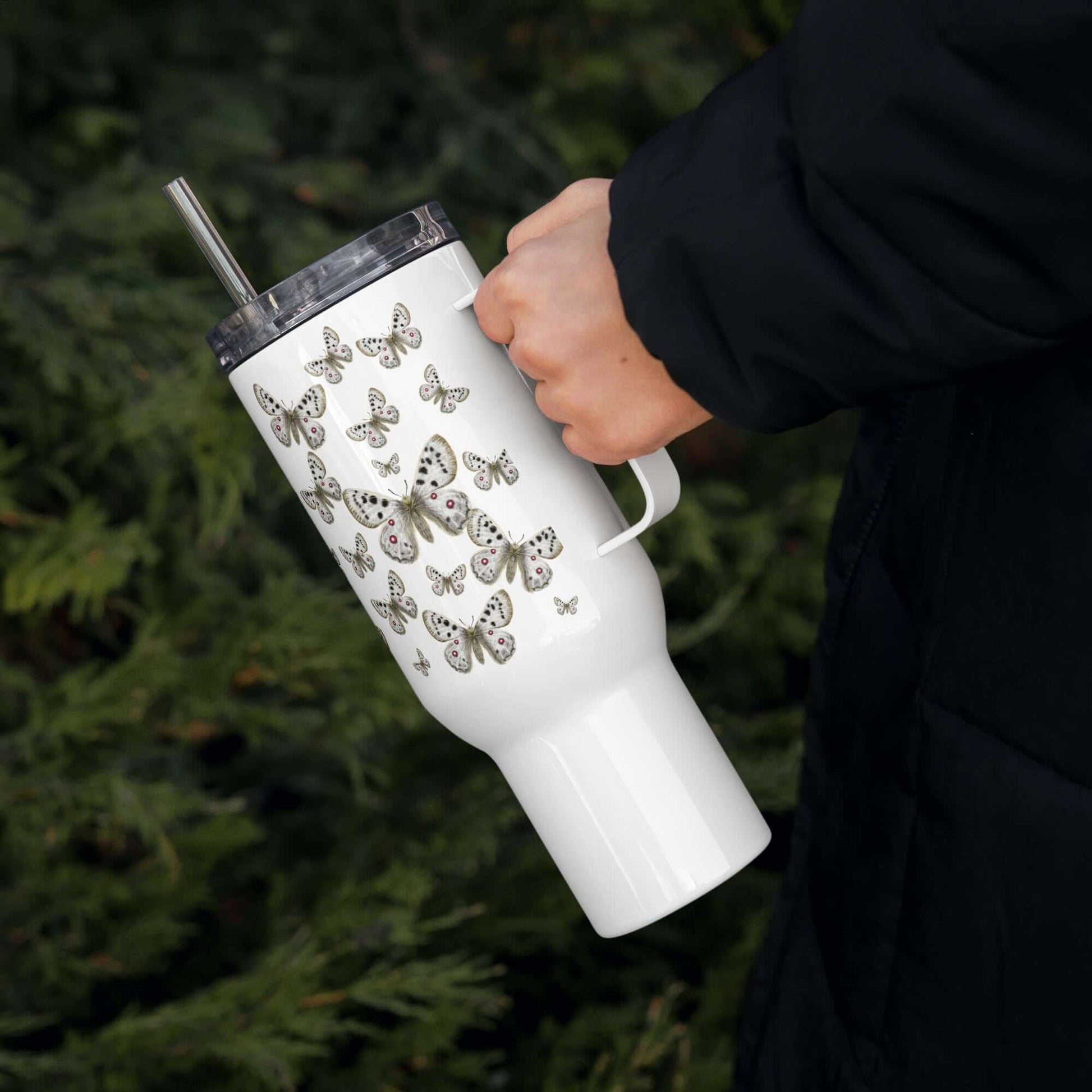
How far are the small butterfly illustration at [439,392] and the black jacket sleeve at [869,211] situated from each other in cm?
17

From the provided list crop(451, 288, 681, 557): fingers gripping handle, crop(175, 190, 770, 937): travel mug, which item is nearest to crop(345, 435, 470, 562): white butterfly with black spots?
crop(175, 190, 770, 937): travel mug

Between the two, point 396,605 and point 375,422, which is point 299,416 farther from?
point 396,605

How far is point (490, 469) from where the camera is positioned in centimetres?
80

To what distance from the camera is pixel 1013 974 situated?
2.44ft

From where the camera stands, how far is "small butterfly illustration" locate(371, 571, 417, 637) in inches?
32.4

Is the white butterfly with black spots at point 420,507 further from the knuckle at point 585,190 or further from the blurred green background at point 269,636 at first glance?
the blurred green background at point 269,636

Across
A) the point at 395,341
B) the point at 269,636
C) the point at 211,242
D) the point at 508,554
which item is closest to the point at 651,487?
the point at 508,554

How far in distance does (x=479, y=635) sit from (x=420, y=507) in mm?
109

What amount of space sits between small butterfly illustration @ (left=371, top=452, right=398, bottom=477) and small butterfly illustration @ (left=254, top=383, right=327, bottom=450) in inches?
1.8

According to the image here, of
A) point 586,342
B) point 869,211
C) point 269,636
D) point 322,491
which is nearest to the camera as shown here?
point 869,211

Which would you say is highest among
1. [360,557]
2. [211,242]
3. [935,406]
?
[211,242]

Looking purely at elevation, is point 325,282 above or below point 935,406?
above

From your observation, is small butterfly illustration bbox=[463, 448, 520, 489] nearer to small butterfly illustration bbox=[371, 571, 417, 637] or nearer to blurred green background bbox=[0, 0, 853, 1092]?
small butterfly illustration bbox=[371, 571, 417, 637]

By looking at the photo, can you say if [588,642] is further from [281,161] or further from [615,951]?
[281,161]
